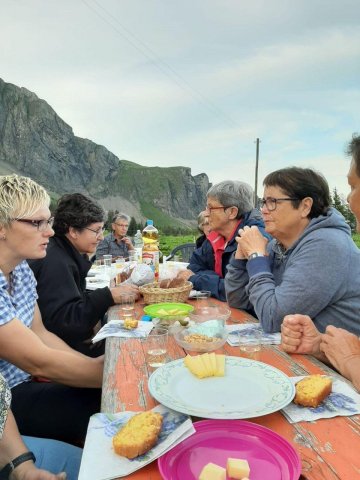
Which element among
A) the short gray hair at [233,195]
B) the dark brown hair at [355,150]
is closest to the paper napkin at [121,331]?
the dark brown hair at [355,150]

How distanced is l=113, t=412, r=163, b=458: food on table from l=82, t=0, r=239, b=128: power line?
1552 cm

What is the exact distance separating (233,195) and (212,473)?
286cm

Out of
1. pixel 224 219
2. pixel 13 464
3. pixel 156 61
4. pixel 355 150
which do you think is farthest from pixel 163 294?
pixel 156 61

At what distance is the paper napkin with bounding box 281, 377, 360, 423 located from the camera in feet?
4.00

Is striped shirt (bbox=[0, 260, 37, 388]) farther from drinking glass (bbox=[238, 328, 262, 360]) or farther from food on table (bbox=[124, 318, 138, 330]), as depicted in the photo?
drinking glass (bbox=[238, 328, 262, 360])

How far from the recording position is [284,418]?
123cm

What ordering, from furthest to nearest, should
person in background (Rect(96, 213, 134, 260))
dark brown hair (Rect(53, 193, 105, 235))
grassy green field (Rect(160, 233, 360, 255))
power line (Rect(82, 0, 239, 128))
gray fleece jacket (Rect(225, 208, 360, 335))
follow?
grassy green field (Rect(160, 233, 360, 255)) → power line (Rect(82, 0, 239, 128)) → person in background (Rect(96, 213, 134, 260)) → dark brown hair (Rect(53, 193, 105, 235)) → gray fleece jacket (Rect(225, 208, 360, 335))

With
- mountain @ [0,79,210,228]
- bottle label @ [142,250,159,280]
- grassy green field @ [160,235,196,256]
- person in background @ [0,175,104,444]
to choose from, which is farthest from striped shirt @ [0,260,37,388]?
mountain @ [0,79,210,228]

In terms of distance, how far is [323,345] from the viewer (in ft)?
5.87

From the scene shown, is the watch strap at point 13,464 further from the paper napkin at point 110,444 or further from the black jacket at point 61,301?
the black jacket at point 61,301

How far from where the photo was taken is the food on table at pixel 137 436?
0.98 meters

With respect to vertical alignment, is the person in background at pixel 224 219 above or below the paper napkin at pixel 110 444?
above

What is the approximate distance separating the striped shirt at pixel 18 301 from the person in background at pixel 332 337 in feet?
4.39

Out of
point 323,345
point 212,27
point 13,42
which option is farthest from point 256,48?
point 13,42
